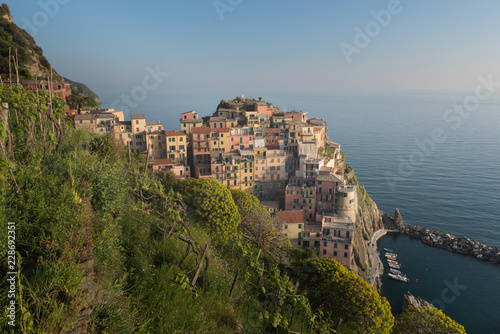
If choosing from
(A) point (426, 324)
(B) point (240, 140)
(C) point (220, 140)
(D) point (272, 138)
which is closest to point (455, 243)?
(D) point (272, 138)

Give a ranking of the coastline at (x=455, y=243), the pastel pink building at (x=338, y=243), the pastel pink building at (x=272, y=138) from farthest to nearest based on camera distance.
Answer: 1. the pastel pink building at (x=272, y=138)
2. the coastline at (x=455, y=243)
3. the pastel pink building at (x=338, y=243)

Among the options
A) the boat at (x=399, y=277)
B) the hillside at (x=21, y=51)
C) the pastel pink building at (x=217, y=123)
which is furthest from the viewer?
the pastel pink building at (x=217, y=123)

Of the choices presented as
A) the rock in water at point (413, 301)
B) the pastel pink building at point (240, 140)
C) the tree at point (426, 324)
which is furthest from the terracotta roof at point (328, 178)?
the tree at point (426, 324)

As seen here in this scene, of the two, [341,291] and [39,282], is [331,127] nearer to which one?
[341,291]

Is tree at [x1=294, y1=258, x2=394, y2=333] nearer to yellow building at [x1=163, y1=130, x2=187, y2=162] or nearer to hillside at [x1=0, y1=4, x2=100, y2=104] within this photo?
yellow building at [x1=163, y1=130, x2=187, y2=162]

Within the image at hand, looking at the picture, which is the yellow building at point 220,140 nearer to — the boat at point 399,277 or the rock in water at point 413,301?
the boat at point 399,277

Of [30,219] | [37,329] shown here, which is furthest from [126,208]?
[37,329]

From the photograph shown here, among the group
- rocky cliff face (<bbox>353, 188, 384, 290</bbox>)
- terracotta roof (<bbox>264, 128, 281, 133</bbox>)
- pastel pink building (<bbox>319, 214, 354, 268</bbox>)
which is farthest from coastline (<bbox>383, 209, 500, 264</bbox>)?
terracotta roof (<bbox>264, 128, 281, 133</bbox>)
